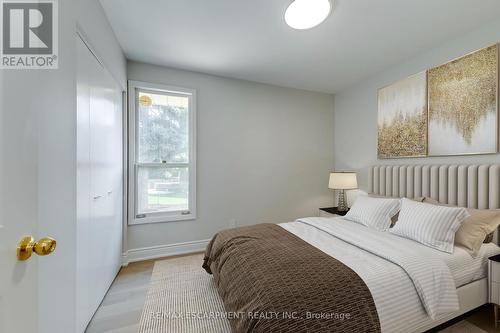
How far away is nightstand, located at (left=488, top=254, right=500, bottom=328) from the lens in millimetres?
1544

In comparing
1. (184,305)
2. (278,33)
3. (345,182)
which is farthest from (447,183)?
(184,305)

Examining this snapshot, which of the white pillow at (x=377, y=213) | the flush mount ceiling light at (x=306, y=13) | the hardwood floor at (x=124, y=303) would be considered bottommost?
the hardwood floor at (x=124, y=303)

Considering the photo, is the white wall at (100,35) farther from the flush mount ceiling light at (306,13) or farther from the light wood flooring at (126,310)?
the light wood flooring at (126,310)

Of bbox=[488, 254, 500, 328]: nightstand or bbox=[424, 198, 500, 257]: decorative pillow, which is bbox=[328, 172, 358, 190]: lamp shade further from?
bbox=[488, 254, 500, 328]: nightstand

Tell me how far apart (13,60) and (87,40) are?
117 centimetres

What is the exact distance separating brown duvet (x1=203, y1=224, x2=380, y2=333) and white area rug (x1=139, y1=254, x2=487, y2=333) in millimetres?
384

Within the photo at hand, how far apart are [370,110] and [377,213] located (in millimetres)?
1709

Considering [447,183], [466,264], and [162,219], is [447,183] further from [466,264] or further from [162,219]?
[162,219]

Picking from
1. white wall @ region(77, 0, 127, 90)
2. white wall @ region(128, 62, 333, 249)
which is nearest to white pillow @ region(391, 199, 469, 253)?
white wall @ region(128, 62, 333, 249)

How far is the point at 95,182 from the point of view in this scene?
1.73 metres

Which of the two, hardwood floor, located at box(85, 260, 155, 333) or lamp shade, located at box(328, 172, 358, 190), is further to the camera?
lamp shade, located at box(328, 172, 358, 190)

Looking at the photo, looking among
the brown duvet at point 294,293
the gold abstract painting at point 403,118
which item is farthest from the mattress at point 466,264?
the gold abstract painting at point 403,118

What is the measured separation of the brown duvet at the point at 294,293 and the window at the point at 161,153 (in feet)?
5.37

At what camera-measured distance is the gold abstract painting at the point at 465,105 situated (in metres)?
1.90
